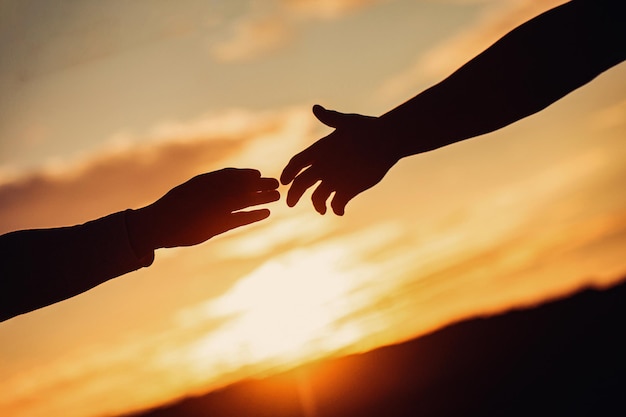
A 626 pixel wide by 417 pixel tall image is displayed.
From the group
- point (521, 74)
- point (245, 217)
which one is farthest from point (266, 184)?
point (521, 74)

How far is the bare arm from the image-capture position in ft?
13.1

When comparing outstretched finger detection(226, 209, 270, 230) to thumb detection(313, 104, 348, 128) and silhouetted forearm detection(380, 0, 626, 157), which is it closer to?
thumb detection(313, 104, 348, 128)

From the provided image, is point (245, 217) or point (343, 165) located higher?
point (343, 165)

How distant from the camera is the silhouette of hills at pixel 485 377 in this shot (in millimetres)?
6242

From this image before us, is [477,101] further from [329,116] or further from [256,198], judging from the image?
[256,198]

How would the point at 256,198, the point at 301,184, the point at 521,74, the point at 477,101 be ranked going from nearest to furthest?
the point at 521,74 → the point at 477,101 → the point at 256,198 → the point at 301,184

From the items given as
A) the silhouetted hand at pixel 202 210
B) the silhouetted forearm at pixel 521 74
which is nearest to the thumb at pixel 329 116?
the silhouetted forearm at pixel 521 74

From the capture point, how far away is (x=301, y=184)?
4.72m

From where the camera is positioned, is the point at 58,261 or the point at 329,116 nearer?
the point at 58,261

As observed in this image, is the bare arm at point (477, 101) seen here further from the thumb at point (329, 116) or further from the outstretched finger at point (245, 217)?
the outstretched finger at point (245, 217)

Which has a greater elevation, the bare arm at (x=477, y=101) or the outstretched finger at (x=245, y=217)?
the bare arm at (x=477, y=101)

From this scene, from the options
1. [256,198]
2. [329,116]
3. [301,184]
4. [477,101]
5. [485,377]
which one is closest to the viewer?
[477,101]

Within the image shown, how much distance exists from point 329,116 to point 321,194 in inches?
22.0

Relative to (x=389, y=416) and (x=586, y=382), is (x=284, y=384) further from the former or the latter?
(x=586, y=382)
